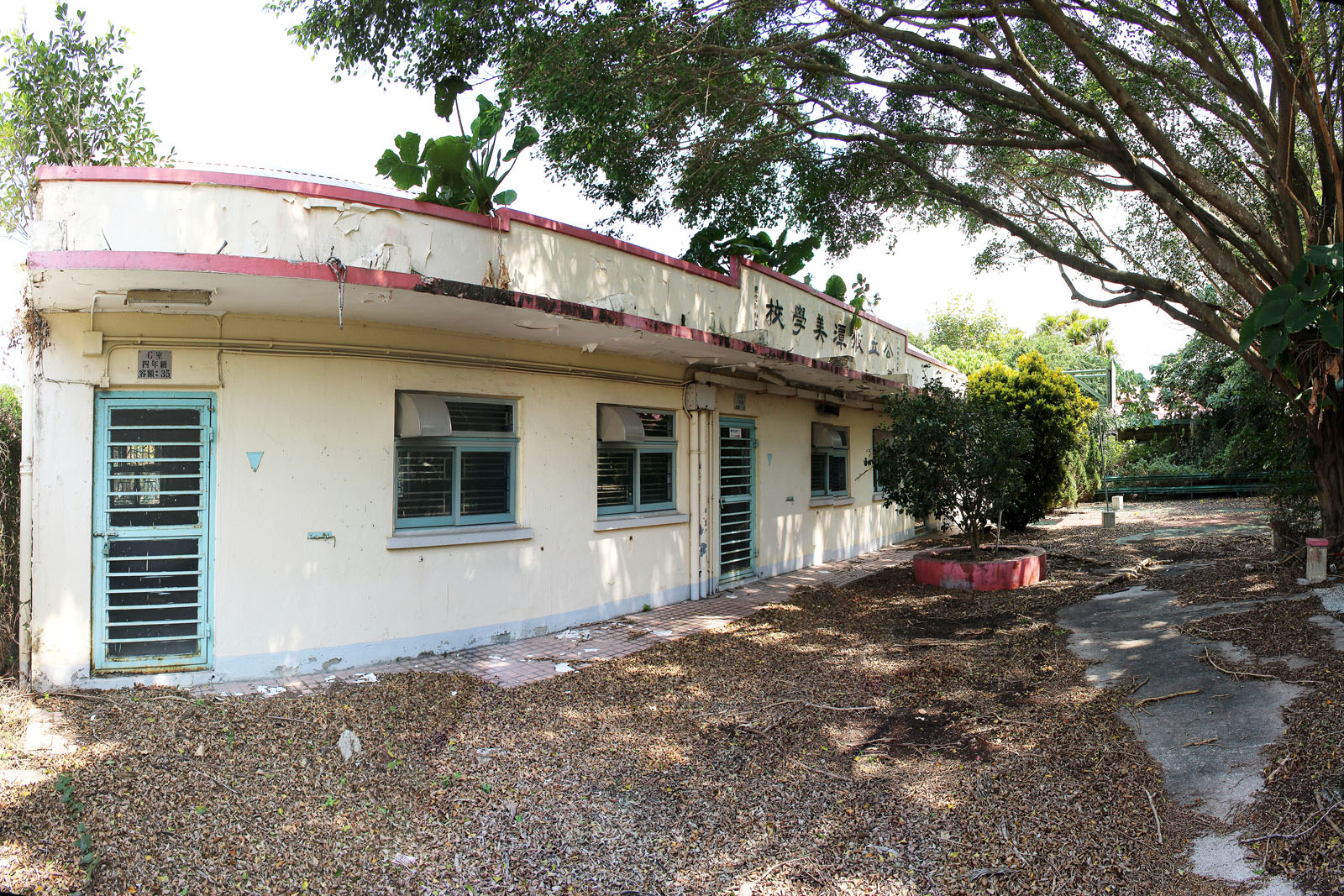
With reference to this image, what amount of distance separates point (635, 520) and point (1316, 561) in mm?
7741

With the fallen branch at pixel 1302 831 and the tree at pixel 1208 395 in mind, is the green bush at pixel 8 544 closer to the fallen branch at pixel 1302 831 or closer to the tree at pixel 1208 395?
the fallen branch at pixel 1302 831

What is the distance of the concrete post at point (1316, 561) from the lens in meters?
8.58

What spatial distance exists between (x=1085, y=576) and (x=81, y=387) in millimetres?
12169

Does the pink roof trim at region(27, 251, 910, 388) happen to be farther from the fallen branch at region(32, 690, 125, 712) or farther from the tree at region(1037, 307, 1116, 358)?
the tree at region(1037, 307, 1116, 358)

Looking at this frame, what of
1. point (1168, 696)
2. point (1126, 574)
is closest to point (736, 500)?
point (1126, 574)

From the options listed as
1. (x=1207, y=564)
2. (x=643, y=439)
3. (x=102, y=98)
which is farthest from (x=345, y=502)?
(x=1207, y=564)

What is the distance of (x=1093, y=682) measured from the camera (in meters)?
6.29

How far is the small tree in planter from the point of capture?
10.9 meters

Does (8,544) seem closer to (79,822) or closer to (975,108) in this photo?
(79,822)

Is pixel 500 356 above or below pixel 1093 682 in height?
above

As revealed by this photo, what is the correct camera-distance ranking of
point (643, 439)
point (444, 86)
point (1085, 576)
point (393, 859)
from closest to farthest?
point (393, 859), point (643, 439), point (444, 86), point (1085, 576)

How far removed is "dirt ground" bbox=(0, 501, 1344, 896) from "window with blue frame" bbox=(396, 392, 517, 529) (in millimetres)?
1809

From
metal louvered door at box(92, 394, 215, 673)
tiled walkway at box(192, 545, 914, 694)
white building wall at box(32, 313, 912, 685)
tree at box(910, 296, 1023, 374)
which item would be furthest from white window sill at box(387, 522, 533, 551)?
tree at box(910, 296, 1023, 374)

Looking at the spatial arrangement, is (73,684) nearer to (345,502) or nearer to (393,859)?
(345,502)
